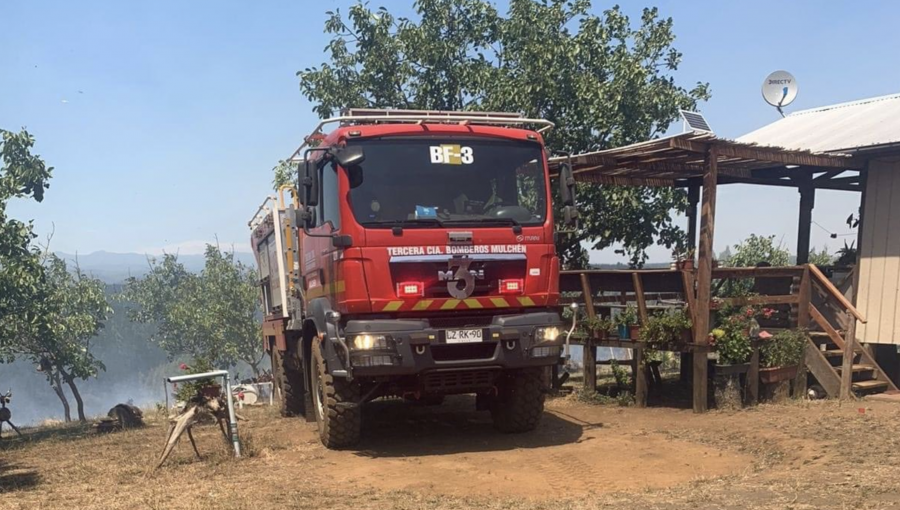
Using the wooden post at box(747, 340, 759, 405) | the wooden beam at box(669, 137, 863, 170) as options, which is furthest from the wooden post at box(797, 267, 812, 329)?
the wooden beam at box(669, 137, 863, 170)

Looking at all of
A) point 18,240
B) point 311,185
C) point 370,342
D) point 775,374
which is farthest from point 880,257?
point 18,240

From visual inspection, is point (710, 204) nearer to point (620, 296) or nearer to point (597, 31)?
point (620, 296)

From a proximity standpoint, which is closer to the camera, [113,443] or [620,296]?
[113,443]

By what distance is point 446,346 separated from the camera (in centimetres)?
770

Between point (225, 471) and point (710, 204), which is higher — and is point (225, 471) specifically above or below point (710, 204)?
below

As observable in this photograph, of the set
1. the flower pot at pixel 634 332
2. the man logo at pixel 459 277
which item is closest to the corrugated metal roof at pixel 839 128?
the flower pot at pixel 634 332

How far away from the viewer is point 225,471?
755 cm

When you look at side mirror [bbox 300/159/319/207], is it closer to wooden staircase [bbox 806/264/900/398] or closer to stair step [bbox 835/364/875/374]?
wooden staircase [bbox 806/264/900/398]

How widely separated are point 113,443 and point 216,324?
25226 millimetres

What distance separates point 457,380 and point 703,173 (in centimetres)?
602

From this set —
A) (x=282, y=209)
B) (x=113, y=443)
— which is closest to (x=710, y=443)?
(x=282, y=209)

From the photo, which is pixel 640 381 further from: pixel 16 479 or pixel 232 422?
pixel 16 479

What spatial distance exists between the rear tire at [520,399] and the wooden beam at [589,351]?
312cm

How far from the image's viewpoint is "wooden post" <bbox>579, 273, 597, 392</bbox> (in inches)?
464
